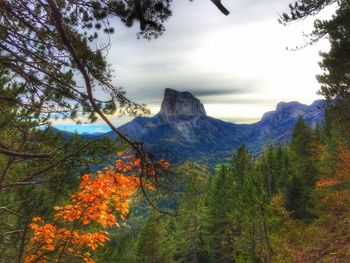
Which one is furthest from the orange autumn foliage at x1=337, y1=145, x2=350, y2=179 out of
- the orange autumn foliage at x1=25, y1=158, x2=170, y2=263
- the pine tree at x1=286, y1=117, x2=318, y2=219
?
the orange autumn foliage at x1=25, y1=158, x2=170, y2=263

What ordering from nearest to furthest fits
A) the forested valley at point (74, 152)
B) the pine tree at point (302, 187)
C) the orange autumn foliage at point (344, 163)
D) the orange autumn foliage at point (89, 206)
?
the forested valley at point (74, 152) < the orange autumn foliage at point (89, 206) < the orange autumn foliage at point (344, 163) < the pine tree at point (302, 187)

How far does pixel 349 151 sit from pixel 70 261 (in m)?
23.0

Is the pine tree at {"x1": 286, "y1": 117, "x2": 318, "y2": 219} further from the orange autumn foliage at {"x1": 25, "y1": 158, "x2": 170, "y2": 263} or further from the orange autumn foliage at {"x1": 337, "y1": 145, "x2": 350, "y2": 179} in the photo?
the orange autumn foliage at {"x1": 25, "y1": 158, "x2": 170, "y2": 263}

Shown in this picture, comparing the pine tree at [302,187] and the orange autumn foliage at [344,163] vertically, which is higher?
the orange autumn foliage at [344,163]

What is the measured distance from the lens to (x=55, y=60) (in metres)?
6.99

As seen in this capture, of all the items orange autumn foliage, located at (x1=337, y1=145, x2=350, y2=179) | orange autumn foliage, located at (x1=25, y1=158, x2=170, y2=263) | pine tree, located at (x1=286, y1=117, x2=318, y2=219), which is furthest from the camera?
pine tree, located at (x1=286, y1=117, x2=318, y2=219)

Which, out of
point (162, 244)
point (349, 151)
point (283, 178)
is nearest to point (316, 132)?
point (283, 178)

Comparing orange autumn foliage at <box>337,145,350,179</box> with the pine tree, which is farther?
the pine tree

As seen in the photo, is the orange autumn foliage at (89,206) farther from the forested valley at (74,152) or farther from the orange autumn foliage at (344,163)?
the orange autumn foliage at (344,163)

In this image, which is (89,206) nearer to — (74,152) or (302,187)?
(74,152)

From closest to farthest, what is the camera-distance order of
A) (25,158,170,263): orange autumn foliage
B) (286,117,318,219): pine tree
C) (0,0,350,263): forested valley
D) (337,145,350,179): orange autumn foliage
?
(0,0,350,263): forested valley < (25,158,170,263): orange autumn foliage < (337,145,350,179): orange autumn foliage < (286,117,318,219): pine tree

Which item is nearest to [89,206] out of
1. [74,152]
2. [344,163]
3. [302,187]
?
[74,152]

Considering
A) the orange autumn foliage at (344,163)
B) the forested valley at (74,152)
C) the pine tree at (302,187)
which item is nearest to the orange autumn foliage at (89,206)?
the forested valley at (74,152)

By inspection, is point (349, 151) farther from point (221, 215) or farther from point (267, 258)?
point (221, 215)
